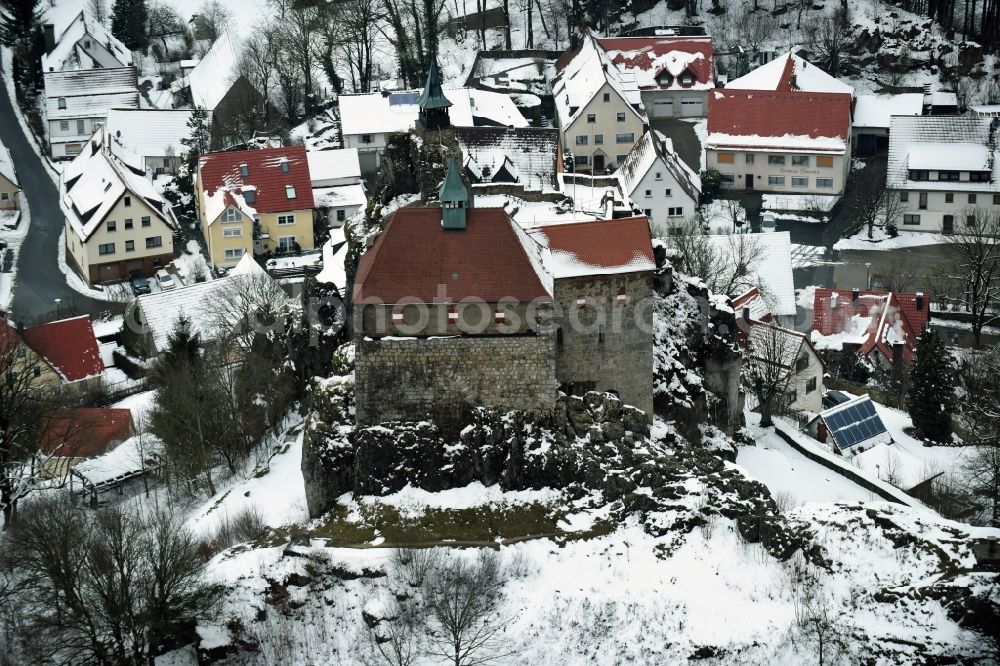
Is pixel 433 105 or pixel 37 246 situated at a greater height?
pixel 433 105

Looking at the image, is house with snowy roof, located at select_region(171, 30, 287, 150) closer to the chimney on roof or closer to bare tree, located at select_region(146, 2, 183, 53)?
bare tree, located at select_region(146, 2, 183, 53)

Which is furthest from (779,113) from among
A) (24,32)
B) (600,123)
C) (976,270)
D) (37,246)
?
(24,32)

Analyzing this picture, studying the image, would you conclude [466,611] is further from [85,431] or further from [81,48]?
[81,48]

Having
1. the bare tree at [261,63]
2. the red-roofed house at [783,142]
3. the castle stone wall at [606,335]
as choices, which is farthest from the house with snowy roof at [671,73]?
the castle stone wall at [606,335]

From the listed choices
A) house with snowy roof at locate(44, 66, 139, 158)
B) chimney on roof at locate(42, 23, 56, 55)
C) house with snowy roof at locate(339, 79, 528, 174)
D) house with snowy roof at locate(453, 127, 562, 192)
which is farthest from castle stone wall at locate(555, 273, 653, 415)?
chimney on roof at locate(42, 23, 56, 55)

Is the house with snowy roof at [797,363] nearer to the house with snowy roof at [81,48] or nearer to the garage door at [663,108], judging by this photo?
the garage door at [663,108]

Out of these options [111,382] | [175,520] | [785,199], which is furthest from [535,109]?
[175,520]
